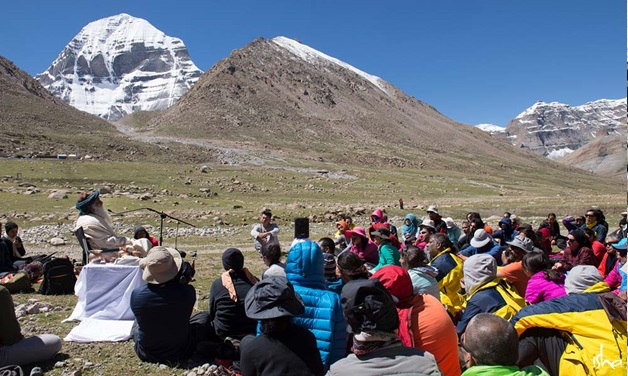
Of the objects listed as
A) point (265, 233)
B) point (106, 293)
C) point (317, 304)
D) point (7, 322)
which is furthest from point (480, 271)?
point (265, 233)

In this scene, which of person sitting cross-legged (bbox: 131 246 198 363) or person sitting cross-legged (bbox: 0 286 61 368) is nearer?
person sitting cross-legged (bbox: 0 286 61 368)

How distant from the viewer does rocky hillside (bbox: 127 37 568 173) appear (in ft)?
370

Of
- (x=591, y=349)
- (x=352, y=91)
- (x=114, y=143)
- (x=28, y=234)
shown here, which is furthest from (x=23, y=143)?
(x=352, y=91)

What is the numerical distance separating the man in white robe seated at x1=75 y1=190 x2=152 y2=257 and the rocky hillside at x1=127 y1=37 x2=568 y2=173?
82.4m

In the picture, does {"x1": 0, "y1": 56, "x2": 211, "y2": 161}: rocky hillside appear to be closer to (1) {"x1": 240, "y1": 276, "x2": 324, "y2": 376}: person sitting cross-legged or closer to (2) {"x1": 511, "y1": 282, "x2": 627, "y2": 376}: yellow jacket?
(1) {"x1": 240, "y1": 276, "x2": 324, "y2": 376}: person sitting cross-legged

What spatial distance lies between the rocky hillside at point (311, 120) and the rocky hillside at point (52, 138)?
19502mm

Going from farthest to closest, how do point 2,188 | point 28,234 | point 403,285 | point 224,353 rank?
1. point 2,188
2. point 28,234
3. point 224,353
4. point 403,285

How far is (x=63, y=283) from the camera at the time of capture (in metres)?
9.98

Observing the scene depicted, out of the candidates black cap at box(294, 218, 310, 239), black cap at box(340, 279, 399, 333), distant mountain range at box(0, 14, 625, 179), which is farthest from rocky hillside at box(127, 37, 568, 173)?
black cap at box(340, 279, 399, 333)

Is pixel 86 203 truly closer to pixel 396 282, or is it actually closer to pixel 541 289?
pixel 396 282

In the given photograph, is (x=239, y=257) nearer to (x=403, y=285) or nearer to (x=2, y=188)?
(x=403, y=285)

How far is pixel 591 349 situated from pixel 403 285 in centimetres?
173

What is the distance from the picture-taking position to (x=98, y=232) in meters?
8.99

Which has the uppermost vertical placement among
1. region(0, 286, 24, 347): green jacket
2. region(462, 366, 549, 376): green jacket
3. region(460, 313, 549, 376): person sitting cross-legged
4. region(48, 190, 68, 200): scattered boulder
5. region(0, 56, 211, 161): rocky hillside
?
region(0, 56, 211, 161): rocky hillside
